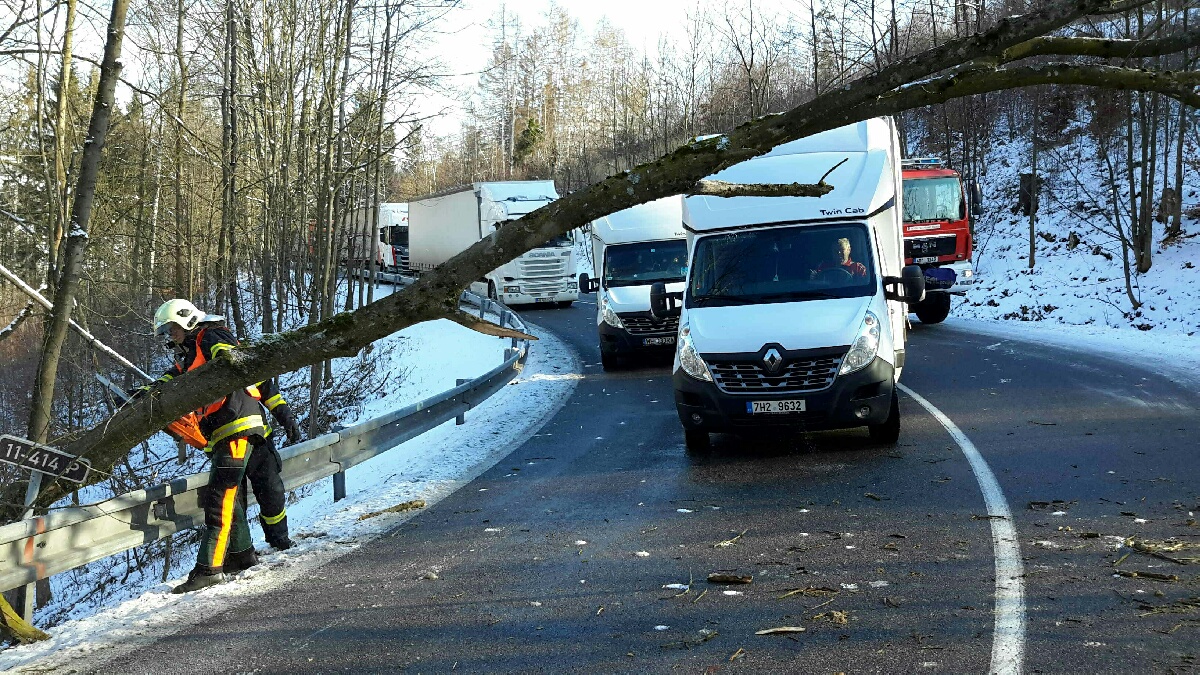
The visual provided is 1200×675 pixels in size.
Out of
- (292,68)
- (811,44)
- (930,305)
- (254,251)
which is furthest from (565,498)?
(811,44)

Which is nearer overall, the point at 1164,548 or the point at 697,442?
the point at 1164,548

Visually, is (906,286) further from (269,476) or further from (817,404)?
(269,476)

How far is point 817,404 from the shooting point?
8.45 m

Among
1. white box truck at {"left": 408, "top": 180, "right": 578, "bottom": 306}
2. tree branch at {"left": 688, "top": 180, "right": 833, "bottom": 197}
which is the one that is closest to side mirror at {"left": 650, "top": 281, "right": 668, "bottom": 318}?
tree branch at {"left": 688, "top": 180, "right": 833, "bottom": 197}

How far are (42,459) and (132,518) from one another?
700 mm

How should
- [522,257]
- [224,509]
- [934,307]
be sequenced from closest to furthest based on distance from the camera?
[224,509], [934,307], [522,257]

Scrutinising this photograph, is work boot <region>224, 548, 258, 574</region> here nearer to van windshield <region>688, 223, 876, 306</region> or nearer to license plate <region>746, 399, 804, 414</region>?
license plate <region>746, 399, 804, 414</region>

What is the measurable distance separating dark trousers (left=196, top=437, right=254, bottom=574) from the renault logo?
4261 millimetres

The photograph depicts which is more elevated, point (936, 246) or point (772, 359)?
point (936, 246)

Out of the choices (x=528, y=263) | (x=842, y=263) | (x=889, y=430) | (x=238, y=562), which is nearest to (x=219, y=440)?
(x=238, y=562)

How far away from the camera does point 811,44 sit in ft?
99.8

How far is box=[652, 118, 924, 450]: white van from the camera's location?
849 centimetres

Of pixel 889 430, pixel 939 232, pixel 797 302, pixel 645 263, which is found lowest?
pixel 889 430

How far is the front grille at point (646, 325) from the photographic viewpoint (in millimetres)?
15992
